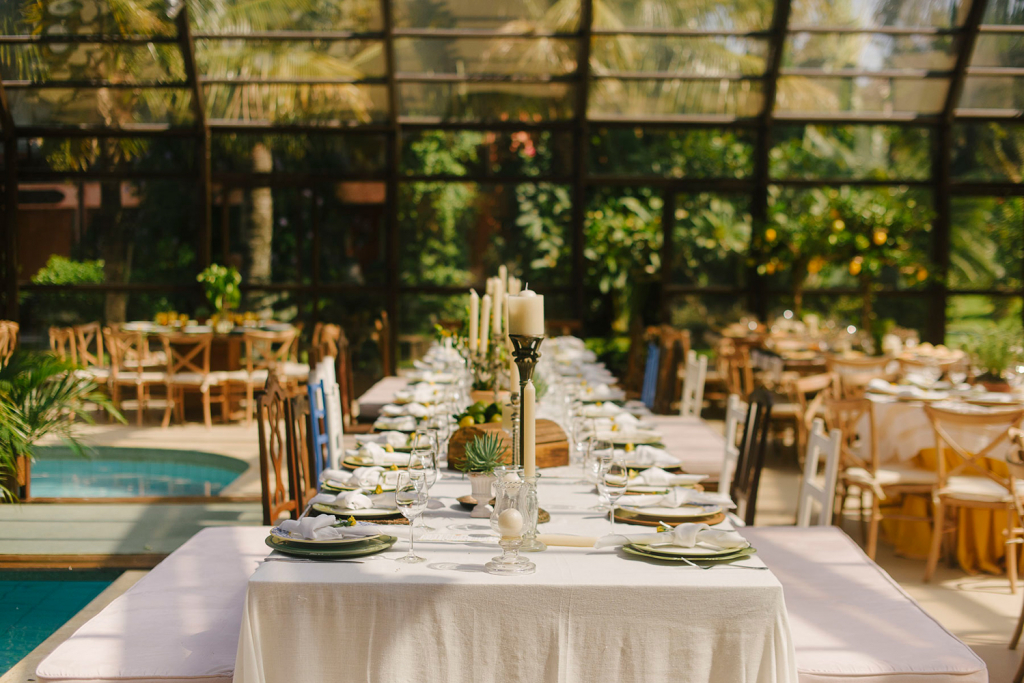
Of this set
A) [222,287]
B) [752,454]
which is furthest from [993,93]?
[222,287]

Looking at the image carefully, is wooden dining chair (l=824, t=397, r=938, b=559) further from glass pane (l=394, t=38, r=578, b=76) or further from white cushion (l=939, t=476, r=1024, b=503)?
glass pane (l=394, t=38, r=578, b=76)

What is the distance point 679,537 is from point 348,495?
93 centimetres

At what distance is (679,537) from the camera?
2.25 metres

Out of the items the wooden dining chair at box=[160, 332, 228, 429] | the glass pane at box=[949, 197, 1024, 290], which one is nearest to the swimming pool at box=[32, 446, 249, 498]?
the wooden dining chair at box=[160, 332, 228, 429]

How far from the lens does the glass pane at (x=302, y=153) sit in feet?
30.3

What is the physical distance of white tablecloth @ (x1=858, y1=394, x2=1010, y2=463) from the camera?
4.79 m

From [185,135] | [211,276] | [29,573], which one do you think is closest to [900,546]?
[29,573]

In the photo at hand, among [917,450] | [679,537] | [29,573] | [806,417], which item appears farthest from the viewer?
[806,417]

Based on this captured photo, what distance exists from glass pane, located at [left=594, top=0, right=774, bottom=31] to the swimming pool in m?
5.20

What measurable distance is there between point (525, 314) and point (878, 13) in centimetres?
773

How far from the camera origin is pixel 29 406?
14.6 ft

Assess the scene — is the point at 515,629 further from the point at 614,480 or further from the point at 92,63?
the point at 92,63

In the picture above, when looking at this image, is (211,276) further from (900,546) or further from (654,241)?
(900,546)

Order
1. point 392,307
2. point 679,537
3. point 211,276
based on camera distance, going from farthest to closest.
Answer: point 392,307 → point 211,276 → point 679,537
